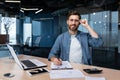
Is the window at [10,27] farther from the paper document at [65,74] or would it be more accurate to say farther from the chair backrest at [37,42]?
the paper document at [65,74]

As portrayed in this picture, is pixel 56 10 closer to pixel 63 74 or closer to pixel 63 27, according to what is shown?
pixel 63 27

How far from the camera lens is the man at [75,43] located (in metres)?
2.63

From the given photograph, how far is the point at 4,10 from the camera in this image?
24.6 feet

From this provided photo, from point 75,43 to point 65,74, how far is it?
2.64 ft

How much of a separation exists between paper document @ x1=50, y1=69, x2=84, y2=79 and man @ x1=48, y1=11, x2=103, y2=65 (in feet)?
1.77

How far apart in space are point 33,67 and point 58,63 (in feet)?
0.89

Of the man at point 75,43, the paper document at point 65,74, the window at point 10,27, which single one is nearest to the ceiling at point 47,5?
the window at point 10,27

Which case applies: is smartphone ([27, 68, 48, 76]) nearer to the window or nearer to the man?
the man

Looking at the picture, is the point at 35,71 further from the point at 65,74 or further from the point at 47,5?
the point at 47,5

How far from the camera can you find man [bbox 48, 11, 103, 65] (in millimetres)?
2633

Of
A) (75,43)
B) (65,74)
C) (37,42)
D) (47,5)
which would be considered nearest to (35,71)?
(65,74)

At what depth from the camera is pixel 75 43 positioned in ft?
8.80

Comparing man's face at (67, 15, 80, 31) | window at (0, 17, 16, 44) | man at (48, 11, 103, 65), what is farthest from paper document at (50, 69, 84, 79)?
window at (0, 17, 16, 44)

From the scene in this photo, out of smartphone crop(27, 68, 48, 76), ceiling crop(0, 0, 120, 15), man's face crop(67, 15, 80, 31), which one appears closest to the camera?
smartphone crop(27, 68, 48, 76)
